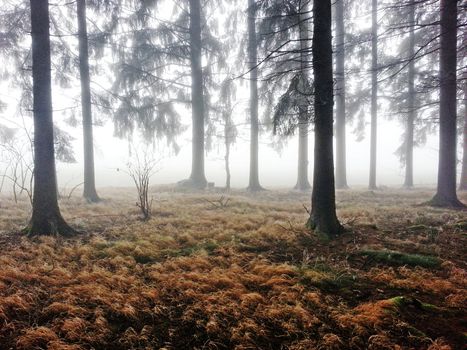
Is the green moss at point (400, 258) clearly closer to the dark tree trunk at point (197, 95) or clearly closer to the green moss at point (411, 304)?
the green moss at point (411, 304)

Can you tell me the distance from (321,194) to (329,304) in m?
3.14

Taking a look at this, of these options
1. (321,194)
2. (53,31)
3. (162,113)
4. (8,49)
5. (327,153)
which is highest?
(53,31)

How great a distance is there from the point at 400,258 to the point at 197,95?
46.7 feet

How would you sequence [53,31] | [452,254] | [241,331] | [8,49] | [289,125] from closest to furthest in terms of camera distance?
[241,331]
[452,254]
[289,125]
[8,49]
[53,31]

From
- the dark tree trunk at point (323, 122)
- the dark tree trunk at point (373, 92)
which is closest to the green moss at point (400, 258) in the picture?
the dark tree trunk at point (323, 122)

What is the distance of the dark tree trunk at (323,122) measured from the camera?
20.2 feet

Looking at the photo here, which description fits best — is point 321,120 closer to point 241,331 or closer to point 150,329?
point 241,331

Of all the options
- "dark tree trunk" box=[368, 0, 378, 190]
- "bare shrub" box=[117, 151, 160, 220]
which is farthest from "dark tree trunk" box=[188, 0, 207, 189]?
"dark tree trunk" box=[368, 0, 378, 190]

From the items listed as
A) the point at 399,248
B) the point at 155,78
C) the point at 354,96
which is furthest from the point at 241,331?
the point at 354,96

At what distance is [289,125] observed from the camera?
23.7 ft

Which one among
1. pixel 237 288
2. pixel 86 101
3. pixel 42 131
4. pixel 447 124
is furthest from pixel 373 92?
pixel 237 288

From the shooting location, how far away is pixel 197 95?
17062mm

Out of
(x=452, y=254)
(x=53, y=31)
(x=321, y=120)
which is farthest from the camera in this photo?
(x=53, y=31)

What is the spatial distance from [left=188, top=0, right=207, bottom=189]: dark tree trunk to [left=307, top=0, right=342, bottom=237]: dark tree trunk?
11.1 meters
